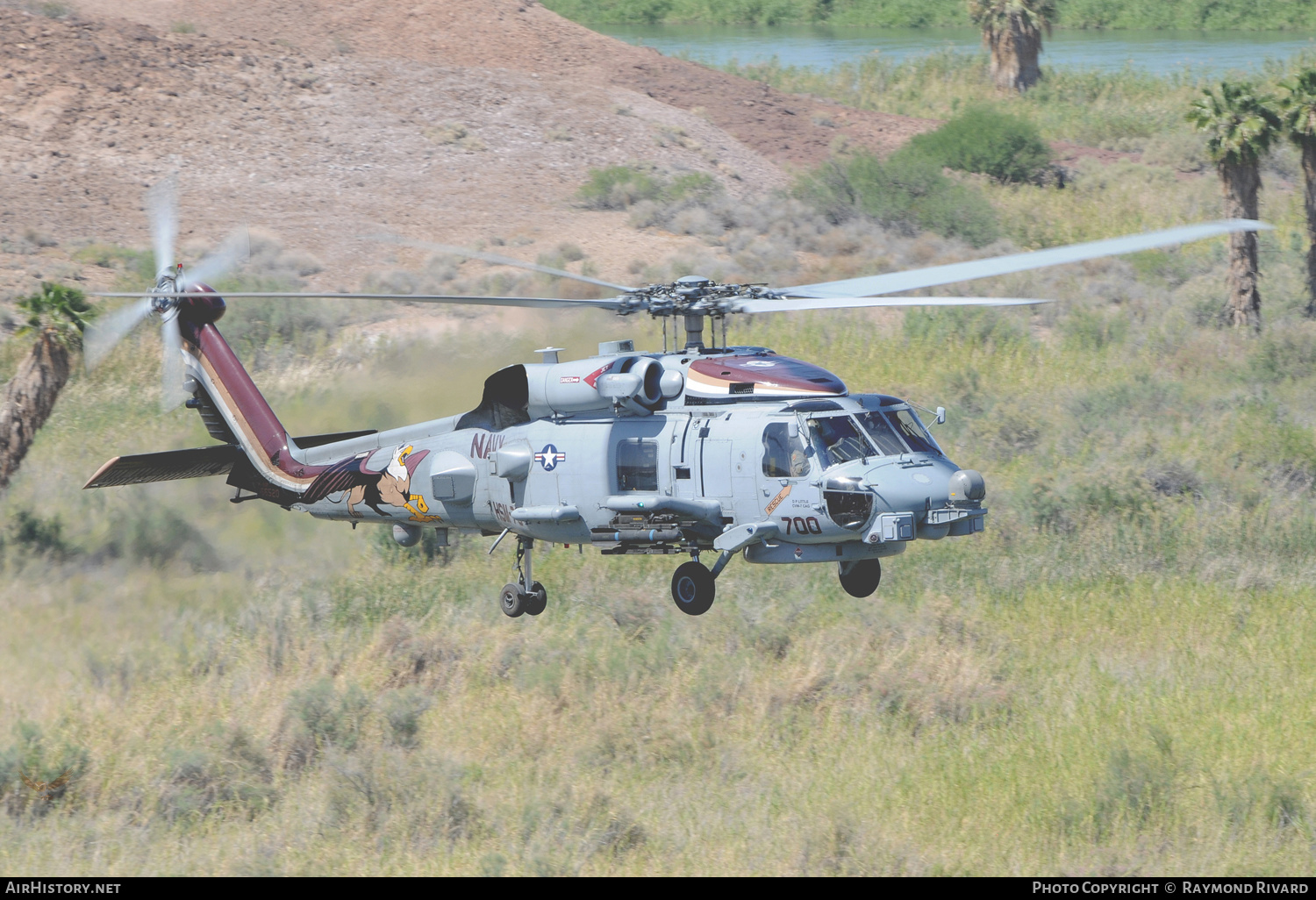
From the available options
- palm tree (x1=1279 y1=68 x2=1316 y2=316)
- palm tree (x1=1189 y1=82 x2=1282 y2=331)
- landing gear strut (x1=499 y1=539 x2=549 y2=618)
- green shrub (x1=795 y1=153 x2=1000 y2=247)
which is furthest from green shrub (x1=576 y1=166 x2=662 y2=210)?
landing gear strut (x1=499 y1=539 x2=549 y2=618)

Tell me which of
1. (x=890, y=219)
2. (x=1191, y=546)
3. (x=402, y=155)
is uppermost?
(x=402, y=155)

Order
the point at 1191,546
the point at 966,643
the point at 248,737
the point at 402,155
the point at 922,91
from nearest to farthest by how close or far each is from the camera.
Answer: the point at 248,737 → the point at 966,643 → the point at 1191,546 → the point at 402,155 → the point at 922,91

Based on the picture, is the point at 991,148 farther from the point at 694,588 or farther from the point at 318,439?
the point at 694,588

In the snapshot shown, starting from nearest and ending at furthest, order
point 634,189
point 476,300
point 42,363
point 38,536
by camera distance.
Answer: point 476,300 → point 38,536 → point 42,363 → point 634,189

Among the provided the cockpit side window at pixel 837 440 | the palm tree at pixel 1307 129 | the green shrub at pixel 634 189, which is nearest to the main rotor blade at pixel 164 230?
the cockpit side window at pixel 837 440

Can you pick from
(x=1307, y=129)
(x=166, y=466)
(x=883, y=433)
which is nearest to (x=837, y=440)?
(x=883, y=433)

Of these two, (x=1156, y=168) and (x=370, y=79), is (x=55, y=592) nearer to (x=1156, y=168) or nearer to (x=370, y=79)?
(x=370, y=79)

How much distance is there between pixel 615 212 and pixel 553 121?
7702mm

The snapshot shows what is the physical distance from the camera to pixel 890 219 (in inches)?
1860

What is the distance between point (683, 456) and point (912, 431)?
8.10ft

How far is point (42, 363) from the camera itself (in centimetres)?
2470

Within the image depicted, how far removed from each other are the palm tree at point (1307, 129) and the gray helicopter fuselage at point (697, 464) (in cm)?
2710

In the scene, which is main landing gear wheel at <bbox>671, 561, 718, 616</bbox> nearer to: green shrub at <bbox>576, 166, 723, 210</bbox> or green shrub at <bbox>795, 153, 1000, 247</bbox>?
green shrub at <bbox>576, 166, 723, 210</bbox>
